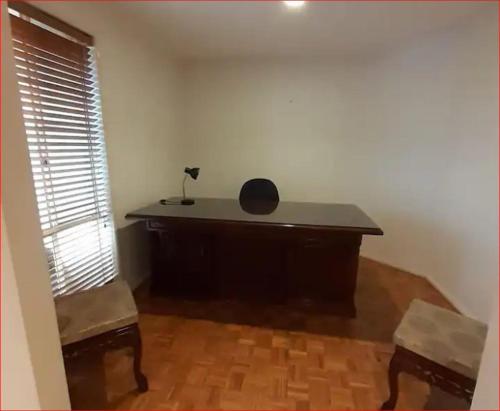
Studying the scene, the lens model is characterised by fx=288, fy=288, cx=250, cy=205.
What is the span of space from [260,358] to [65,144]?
179cm

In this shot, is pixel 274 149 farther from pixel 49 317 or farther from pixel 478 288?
pixel 49 317

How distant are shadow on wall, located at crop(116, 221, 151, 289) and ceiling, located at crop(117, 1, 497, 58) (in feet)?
5.51

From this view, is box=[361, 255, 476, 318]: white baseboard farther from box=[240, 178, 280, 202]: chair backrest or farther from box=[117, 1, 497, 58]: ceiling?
box=[117, 1, 497, 58]: ceiling

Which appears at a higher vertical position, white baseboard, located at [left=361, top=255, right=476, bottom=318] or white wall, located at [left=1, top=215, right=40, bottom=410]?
white wall, located at [left=1, top=215, right=40, bottom=410]

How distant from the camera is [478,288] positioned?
86.7 inches

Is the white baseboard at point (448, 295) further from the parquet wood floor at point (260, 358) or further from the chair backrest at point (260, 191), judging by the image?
the chair backrest at point (260, 191)

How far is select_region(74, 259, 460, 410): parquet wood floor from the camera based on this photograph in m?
1.51

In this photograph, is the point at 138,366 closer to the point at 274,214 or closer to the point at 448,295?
the point at 274,214

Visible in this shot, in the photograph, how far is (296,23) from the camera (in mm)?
2324

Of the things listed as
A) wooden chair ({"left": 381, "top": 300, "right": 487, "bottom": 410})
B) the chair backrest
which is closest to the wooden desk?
the chair backrest

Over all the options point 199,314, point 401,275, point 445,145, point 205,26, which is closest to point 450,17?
point 445,145

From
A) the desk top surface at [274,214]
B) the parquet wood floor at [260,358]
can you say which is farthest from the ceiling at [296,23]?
the parquet wood floor at [260,358]

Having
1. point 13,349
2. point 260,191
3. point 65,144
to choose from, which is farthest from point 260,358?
point 65,144

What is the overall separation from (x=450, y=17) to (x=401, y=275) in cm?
231
